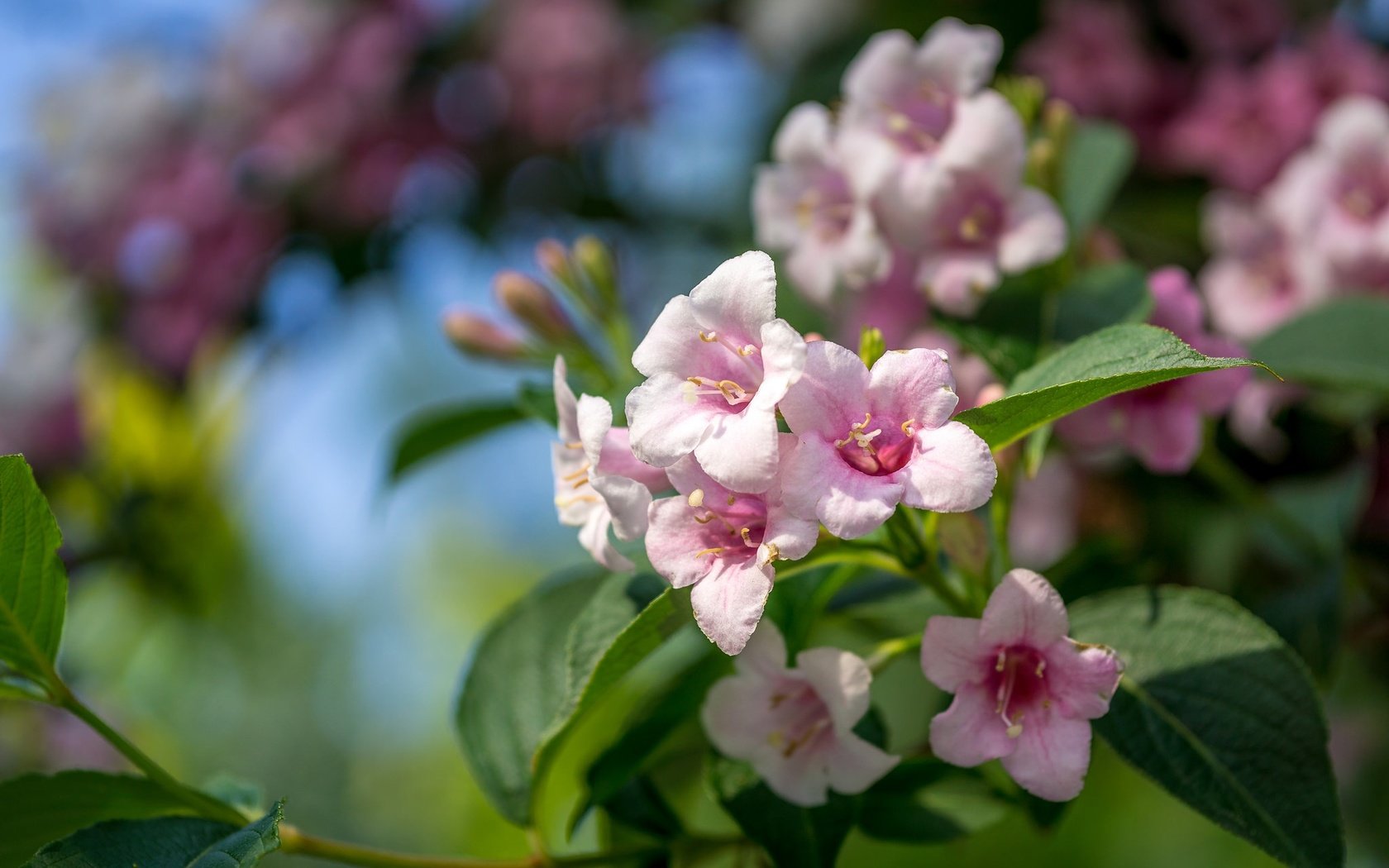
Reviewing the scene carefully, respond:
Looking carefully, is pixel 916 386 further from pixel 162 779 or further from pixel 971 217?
pixel 162 779

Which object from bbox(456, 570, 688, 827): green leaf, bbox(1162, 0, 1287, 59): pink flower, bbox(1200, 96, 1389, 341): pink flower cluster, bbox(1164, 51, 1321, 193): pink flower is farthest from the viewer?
bbox(1162, 0, 1287, 59): pink flower

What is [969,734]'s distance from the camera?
56 centimetres

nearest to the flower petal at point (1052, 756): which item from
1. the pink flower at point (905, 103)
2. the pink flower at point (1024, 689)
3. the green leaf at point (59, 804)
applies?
the pink flower at point (1024, 689)

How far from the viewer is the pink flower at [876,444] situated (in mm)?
486

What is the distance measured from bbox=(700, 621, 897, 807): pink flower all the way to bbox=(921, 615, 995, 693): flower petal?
5 cm

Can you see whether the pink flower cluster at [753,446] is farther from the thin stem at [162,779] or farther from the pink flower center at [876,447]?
the thin stem at [162,779]

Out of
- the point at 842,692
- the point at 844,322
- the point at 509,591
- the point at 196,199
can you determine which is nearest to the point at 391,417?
the point at 509,591

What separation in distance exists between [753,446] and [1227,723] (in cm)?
31

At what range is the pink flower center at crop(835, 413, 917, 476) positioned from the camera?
0.52m

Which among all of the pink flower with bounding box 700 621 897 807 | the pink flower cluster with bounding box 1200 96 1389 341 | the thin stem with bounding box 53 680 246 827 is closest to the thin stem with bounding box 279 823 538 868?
the thin stem with bounding box 53 680 246 827

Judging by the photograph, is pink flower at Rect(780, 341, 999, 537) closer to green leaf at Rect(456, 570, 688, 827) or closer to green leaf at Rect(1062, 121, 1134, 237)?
green leaf at Rect(456, 570, 688, 827)

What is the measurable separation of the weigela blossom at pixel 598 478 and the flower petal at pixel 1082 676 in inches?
8.2

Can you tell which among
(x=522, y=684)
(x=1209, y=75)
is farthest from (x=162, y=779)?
(x=1209, y=75)

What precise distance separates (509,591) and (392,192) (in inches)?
72.5
